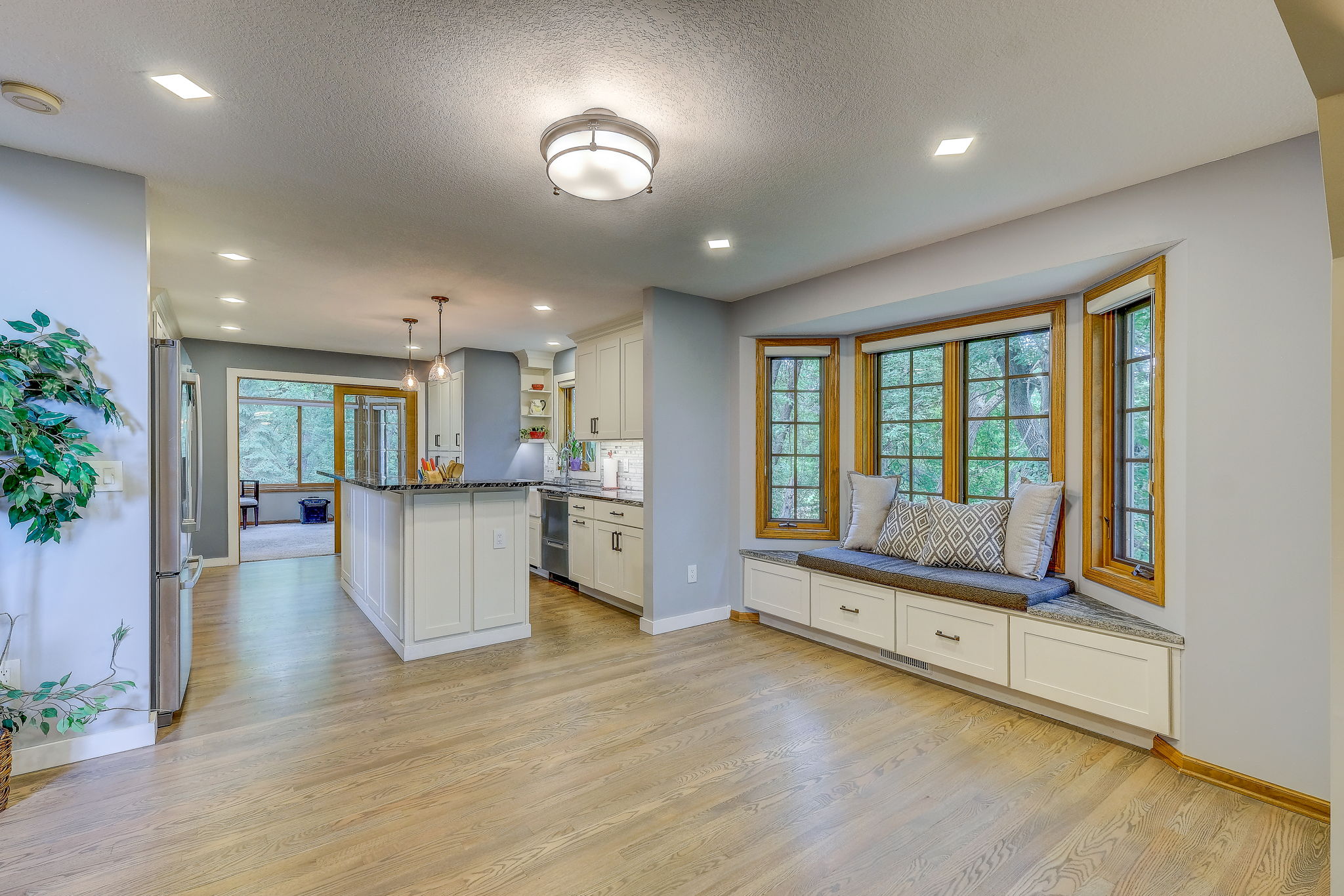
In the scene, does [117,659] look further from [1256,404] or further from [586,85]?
[1256,404]

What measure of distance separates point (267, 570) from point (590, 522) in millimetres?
3760

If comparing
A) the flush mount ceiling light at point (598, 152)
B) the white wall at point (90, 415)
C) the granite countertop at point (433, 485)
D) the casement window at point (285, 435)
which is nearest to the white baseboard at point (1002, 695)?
the granite countertop at point (433, 485)

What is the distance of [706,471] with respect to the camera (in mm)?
4707

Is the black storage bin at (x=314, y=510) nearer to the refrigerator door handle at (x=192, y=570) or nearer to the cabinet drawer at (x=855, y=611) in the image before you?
the refrigerator door handle at (x=192, y=570)

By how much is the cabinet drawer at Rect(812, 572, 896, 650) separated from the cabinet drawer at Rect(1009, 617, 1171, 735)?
704 mm

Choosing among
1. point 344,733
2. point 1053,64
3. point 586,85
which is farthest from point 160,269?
point 1053,64

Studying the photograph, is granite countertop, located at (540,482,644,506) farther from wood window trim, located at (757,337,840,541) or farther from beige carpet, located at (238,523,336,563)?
beige carpet, located at (238,523,336,563)

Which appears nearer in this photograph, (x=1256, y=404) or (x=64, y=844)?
(x=64, y=844)

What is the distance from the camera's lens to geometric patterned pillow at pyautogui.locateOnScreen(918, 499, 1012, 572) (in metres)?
3.56

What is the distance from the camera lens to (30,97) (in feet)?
6.66

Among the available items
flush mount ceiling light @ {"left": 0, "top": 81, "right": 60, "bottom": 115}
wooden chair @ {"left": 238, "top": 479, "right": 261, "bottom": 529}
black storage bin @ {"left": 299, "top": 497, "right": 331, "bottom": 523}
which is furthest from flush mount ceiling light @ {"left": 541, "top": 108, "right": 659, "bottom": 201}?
wooden chair @ {"left": 238, "top": 479, "right": 261, "bottom": 529}


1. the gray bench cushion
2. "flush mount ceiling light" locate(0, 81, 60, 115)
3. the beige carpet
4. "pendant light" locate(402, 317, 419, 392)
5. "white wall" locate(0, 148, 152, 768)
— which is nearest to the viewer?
"flush mount ceiling light" locate(0, 81, 60, 115)

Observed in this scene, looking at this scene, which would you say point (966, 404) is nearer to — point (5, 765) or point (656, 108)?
point (656, 108)

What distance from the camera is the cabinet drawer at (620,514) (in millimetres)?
4766
